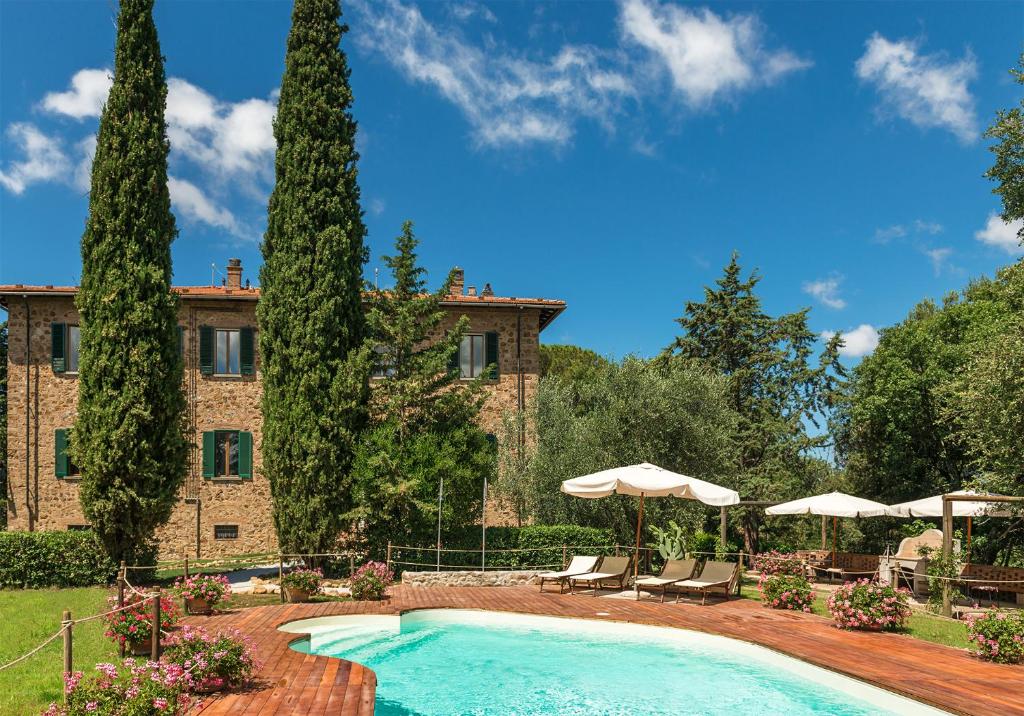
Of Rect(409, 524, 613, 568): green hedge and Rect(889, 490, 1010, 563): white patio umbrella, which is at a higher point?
Rect(889, 490, 1010, 563): white patio umbrella

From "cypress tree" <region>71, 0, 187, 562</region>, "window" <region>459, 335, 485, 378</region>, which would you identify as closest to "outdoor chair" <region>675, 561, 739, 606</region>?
"window" <region>459, 335, 485, 378</region>

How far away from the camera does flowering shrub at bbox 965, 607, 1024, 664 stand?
8938mm

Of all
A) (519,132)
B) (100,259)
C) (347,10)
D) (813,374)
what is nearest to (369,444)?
(100,259)

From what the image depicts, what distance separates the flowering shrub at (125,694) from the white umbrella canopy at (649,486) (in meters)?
8.74

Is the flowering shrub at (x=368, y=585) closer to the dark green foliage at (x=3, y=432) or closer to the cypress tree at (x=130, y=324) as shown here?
the cypress tree at (x=130, y=324)

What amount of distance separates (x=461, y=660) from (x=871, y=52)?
1714 centimetres

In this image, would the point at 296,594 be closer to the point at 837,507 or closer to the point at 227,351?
the point at 227,351

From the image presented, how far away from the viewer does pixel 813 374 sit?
1126 inches

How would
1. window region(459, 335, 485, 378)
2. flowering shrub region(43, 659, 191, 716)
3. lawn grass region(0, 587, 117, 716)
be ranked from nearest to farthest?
flowering shrub region(43, 659, 191, 716)
lawn grass region(0, 587, 117, 716)
window region(459, 335, 485, 378)

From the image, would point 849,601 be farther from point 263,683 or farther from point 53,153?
point 53,153

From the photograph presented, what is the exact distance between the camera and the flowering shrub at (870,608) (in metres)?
11.1

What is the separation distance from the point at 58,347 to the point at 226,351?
4.60 metres

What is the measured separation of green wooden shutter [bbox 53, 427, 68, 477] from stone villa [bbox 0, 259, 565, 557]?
3 cm

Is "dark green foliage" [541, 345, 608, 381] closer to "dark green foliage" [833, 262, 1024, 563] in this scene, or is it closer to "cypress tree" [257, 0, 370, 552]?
"dark green foliage" [833, 262, 1024, 563]
